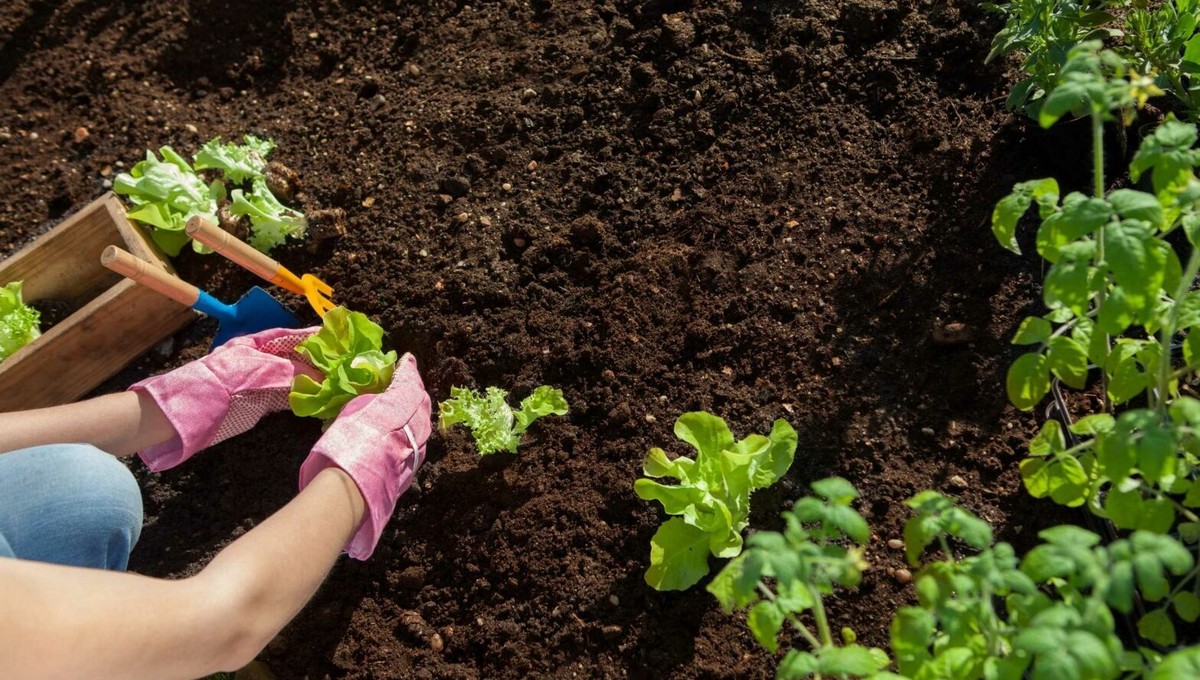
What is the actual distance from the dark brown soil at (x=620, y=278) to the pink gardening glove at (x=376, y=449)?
0.17 m

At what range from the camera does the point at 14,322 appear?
2.66 meters

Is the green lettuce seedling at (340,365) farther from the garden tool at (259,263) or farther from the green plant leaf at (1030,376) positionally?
the green plant leaf at (1030,376)

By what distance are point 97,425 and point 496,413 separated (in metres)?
1.02

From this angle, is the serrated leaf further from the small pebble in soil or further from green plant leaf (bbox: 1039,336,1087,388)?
the small pebble in soil

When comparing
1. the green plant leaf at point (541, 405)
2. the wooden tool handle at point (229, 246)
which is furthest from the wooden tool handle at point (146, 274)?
the green plant leaf at point (541, 405)

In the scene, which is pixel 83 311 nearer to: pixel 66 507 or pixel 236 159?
pixel 236 159

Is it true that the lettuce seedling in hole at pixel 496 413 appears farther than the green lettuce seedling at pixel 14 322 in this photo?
No

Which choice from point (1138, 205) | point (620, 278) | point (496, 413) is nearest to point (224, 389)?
Answer: point (496, 413)

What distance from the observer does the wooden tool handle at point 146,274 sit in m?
2.21

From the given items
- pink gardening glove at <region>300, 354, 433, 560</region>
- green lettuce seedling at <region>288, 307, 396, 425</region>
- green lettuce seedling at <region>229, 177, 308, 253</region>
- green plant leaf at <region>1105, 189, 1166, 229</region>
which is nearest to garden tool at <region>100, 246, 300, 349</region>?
green lettuce seedling at <region>229, 177, 308, 253</region>

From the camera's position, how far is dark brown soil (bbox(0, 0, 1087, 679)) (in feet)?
7.09

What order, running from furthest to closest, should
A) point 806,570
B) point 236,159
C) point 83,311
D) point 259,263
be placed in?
1. point 236,159
2. point 83,311
3. point 259,263
4. point 806,570

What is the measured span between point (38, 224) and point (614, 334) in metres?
2.22

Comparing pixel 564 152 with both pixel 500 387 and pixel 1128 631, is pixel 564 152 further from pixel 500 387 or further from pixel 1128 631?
pixel 1128 631
